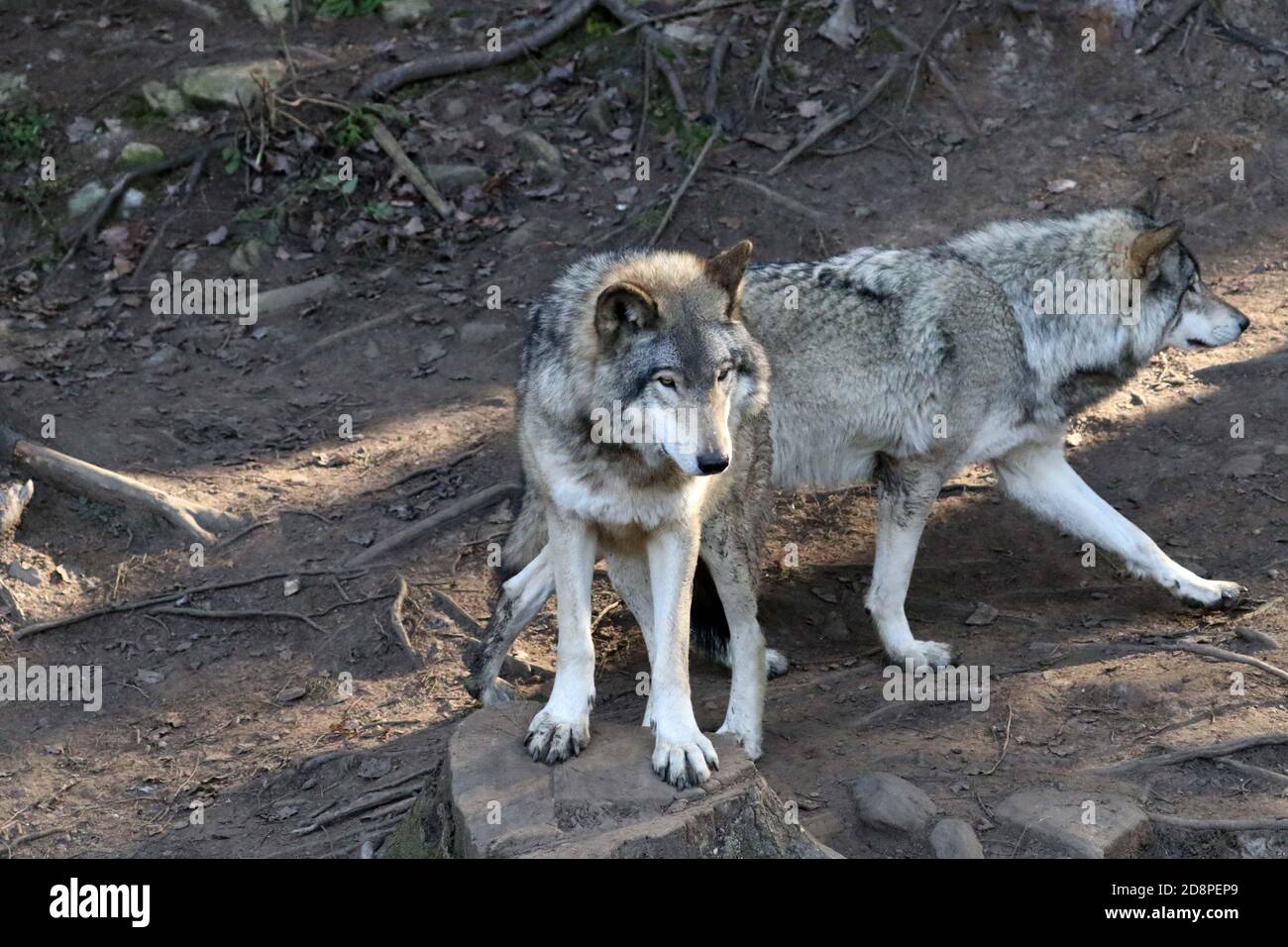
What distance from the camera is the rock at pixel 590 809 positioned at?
4.38m

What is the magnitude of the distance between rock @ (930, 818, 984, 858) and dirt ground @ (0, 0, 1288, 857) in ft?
0.35

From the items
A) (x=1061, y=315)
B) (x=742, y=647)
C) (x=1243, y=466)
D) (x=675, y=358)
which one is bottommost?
(x=742, y=647)

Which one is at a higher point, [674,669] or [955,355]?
[955,355]

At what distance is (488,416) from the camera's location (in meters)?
9.13

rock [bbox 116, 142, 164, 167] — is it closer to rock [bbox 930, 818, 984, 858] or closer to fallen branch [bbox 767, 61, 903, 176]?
fallen branch [bbox 767, 61, 903, 176]

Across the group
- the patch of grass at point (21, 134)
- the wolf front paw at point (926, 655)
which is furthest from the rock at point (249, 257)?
the wolf front paw at point (926, 655)

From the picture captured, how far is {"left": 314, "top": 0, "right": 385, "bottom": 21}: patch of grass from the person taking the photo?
13.1 metres

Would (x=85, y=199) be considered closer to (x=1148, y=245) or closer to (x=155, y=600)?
(x=155, y=600)

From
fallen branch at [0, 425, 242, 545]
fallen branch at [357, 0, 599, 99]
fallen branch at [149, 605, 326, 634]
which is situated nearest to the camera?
fallen branch at [149, 605, 326, 634]

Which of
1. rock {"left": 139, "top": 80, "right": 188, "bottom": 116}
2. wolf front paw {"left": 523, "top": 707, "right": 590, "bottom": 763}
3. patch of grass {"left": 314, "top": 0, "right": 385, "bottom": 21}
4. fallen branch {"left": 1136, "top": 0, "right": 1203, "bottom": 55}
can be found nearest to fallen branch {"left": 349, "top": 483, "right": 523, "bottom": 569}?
wolf front paw {"left": 523, "top": 707, "right": 590, "bottom": 763}

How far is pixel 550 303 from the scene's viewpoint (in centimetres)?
545

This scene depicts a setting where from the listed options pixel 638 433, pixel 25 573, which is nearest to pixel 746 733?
pixel 638 433

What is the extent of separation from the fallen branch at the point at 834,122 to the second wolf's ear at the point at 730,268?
6265mm

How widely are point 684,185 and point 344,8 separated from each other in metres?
4.71
